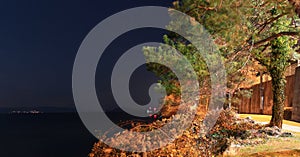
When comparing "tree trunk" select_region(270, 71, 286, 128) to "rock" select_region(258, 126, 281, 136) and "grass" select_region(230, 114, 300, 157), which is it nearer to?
"rock" select_region(258, 126, 281, 136)

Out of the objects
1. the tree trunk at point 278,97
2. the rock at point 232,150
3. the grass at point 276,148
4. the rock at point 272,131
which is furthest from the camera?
the tree trunk at point 278,97

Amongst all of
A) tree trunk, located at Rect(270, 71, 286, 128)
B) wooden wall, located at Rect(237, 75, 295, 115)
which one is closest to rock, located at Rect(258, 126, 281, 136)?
tree trunk, located at Rect(270, 71, 286, 128)

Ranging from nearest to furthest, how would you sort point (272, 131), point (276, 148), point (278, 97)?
point (276, 148), point (272, 131), point (278, 97)

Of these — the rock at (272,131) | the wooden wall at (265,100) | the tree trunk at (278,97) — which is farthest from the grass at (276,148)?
the wooden wall at (265,100)

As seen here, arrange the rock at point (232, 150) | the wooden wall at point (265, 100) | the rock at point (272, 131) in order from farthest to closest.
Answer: the wooden wall at point (265, 100) → the rock at point (272, 131) → the rock at point (232, 150)

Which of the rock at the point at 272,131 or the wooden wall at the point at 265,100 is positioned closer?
the rock at the point at 272,131

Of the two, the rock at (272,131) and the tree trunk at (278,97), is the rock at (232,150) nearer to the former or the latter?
the rock at (272,131)

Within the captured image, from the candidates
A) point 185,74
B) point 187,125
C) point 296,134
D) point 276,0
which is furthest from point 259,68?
point 187,125


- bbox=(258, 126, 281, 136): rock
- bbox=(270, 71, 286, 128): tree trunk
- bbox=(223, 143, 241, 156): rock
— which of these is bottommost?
bbox=(223, 143, 241, 156): rock

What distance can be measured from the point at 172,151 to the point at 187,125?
72cm

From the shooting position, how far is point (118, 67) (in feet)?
20.1

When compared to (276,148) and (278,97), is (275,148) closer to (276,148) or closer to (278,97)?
(276,148)

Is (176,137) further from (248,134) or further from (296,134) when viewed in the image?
(296,134)

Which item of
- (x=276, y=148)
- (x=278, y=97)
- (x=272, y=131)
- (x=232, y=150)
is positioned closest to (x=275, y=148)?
(x=276, y=148)
